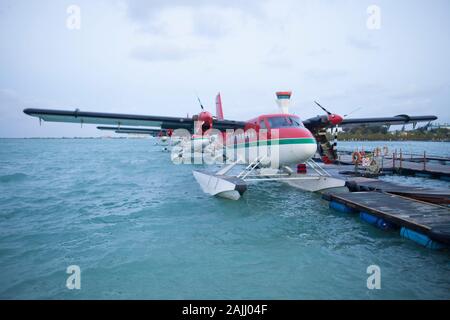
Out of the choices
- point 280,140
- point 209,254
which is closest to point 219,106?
point 280,140

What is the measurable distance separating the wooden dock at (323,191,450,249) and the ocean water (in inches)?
11.1

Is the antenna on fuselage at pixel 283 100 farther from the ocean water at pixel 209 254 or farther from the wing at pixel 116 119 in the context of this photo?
the ocean water at pixel 209 254

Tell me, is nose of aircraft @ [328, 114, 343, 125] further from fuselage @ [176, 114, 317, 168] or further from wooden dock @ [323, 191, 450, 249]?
wooden dock @ [323, 191, 450, 249]

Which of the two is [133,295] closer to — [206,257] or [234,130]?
[206,257]

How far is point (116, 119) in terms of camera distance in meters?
12.7

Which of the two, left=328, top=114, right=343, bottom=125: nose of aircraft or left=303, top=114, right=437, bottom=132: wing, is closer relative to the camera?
left=328, top=114, right=343, bottom=125: nose of aircraft

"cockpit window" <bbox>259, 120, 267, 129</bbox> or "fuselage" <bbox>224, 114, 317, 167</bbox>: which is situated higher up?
"cockpit window" <bbox>259, 120, 267, 129</bbox>

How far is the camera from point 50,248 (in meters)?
6.45

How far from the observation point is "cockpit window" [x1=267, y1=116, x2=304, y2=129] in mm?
10164

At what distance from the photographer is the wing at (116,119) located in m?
11.5

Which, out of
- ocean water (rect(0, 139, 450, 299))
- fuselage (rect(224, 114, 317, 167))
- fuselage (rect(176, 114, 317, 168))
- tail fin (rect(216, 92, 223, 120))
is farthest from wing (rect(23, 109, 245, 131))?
tail fin (rect(216, 92, 223, 120))

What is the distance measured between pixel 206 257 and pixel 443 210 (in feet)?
20.8
